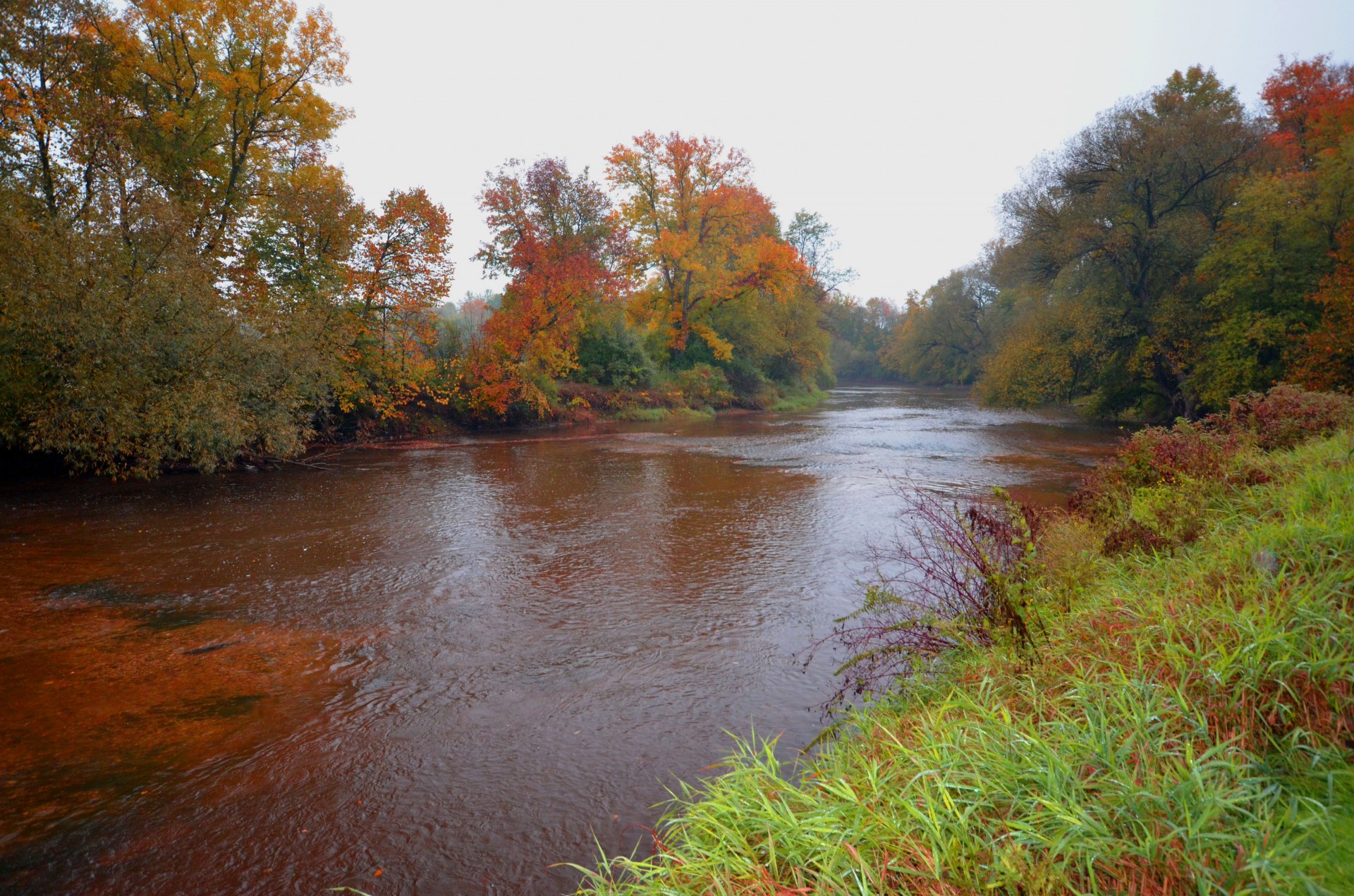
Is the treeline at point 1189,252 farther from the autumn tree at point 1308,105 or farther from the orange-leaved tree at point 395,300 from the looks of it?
the orange-leaved tree at point 395,300

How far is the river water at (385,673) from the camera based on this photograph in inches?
142

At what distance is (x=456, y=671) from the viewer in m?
5.71

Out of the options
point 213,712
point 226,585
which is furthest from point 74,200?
point 213,712

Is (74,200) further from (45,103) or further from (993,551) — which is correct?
(993,551)

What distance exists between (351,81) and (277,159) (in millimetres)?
3530

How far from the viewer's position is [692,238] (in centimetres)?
3550

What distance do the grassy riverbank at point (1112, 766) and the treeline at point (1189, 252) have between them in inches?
660

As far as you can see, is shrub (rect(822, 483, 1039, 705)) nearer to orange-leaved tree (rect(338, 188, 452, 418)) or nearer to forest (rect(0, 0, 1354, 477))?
forest (rect(0, 0, 1354, 477))

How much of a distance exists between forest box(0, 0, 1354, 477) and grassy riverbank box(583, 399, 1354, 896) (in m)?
14.1

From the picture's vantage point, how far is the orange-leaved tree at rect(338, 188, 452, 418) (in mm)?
21391

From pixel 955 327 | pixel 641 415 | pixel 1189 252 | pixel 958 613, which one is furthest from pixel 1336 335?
pixel 955 327

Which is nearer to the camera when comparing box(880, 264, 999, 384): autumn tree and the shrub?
the shrub

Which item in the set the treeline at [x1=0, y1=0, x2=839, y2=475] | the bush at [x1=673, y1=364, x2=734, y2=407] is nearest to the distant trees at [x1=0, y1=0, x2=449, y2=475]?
the treeline at [x1=0, y1=0, x2=839, y2=475]

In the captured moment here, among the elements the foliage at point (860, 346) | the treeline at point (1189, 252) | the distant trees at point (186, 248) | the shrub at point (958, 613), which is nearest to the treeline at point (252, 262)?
the distant trees at point (186, 248)
